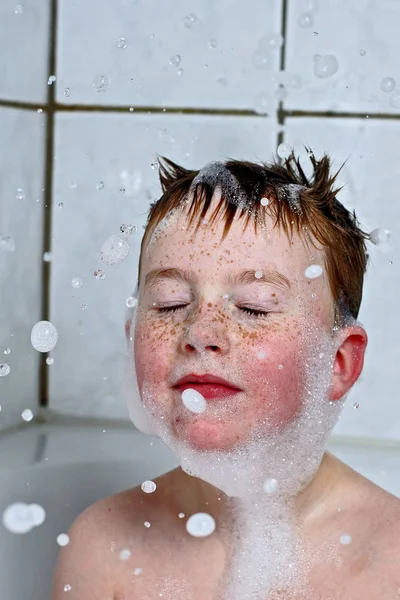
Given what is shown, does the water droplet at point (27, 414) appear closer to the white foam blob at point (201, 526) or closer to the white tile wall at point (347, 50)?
the white foam blob at point (201, 526)

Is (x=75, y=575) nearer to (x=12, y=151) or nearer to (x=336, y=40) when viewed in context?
(x=12, y=151)

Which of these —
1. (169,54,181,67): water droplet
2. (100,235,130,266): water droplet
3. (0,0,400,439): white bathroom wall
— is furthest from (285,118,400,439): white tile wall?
(100,235,130,266): water droplet

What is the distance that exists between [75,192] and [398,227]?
61 cm

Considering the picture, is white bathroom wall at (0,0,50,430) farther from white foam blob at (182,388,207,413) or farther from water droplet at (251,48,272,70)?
white foam blob at (182,388,207,413)

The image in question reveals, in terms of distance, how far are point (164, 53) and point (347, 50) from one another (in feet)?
1.12

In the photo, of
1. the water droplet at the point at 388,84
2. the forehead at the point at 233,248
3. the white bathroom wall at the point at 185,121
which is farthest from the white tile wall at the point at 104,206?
the forehead at the point at 233,248

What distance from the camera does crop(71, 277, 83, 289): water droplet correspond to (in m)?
1.54

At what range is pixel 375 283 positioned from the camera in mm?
1488

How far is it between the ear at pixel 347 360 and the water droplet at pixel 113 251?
2.09ft

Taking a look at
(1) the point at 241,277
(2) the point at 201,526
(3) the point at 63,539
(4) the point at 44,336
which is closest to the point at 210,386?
(1) the point at 241,277

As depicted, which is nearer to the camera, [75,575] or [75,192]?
[75,575]

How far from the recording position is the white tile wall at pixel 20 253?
1.44 m

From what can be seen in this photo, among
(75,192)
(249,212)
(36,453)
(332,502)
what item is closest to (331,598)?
(332,502)

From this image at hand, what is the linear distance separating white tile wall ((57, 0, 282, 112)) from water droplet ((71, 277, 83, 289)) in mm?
340
